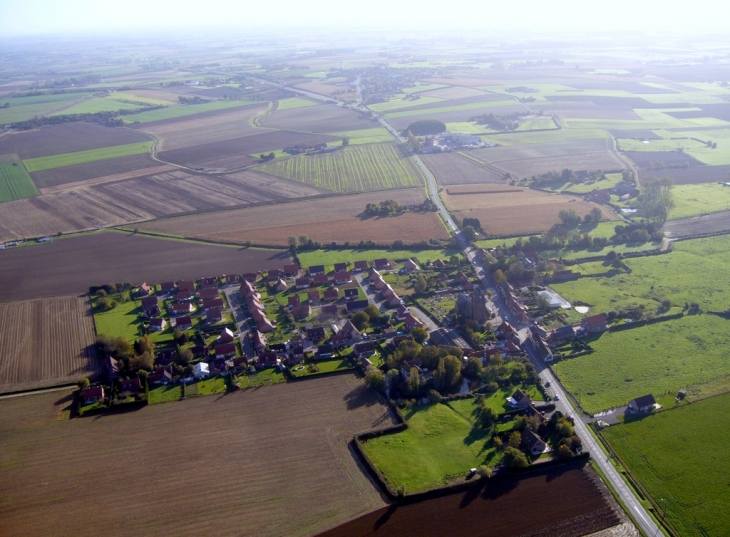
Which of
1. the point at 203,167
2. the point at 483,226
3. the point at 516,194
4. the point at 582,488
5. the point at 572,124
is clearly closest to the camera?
the point at 582,488

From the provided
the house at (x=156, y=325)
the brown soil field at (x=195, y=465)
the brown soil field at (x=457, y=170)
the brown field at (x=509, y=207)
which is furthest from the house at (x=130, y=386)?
the brown soil field at (x=457, y=170)

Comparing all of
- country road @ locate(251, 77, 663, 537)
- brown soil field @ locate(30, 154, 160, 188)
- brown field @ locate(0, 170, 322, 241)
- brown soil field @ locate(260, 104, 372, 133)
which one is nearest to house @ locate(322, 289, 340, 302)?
country road @ locate(251, 77, 663, 537)

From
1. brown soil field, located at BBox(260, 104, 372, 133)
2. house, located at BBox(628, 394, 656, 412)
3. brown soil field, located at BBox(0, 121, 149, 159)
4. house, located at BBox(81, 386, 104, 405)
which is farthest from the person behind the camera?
brown soil field, located at BBox(260, 104, 372, 133)

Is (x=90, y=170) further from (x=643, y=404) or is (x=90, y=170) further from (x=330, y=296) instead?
(x=643, y=404)

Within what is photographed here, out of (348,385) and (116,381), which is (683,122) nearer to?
(348,385)

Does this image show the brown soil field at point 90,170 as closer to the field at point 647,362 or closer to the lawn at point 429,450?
the lawn at point 429,450

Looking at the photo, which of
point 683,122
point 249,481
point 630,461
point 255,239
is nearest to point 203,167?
point 255,239

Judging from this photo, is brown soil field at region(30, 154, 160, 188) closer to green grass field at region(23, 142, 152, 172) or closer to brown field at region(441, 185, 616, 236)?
green grass field at region(23, 142, 152, 172)
